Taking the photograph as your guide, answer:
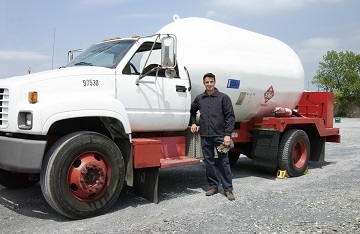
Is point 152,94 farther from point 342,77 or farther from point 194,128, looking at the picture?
point 342,77

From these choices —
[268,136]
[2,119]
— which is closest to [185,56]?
[268,136]

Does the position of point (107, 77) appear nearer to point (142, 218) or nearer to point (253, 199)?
point (142, 218)

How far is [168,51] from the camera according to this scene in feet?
19.4

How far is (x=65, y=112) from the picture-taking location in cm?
500

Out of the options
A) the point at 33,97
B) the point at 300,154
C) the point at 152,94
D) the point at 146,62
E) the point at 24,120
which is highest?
the point at 146,62

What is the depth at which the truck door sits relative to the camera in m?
5.82

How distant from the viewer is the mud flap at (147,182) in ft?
19.6

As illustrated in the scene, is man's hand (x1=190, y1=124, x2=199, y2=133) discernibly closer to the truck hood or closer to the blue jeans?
the blue jeans

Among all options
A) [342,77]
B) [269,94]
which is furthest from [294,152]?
[342,77]

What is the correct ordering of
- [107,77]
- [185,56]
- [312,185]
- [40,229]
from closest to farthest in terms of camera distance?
1. [40,229]
2. [107,77]
3. [185,56]
4. [312,185]

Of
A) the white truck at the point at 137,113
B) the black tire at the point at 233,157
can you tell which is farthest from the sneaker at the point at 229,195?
the black tire at the point at 233,157

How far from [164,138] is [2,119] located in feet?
8.15

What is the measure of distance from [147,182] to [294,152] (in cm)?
405

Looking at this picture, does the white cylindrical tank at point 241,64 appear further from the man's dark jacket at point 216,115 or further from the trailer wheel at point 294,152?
the trailer wheel at point 294,152
